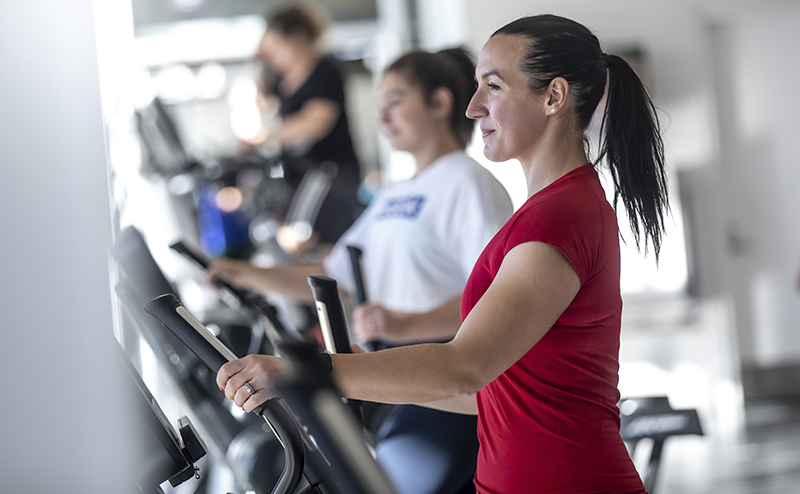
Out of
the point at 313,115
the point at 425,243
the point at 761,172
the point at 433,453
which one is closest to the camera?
the point at 433,453

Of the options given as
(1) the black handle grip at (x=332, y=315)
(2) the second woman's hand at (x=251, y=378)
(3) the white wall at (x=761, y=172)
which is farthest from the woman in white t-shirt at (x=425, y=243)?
(3) the white wall at (x=761, y=172)

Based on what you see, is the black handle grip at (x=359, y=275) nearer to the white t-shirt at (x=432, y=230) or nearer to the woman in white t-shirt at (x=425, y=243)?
the woman in white t-shirt at (x=425, y=243)

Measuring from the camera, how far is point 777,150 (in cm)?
496

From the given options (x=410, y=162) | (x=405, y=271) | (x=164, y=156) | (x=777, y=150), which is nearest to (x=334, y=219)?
(x=164, y=156)

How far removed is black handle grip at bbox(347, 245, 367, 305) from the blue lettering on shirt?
35 centimetres

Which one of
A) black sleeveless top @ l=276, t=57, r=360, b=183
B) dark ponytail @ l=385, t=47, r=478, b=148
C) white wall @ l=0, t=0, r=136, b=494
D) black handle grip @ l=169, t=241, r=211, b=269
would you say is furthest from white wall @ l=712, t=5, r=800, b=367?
white wall @ l=0, t=0, r=136, b=494

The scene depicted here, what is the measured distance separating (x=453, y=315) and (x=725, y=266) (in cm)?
346

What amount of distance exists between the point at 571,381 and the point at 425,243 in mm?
908

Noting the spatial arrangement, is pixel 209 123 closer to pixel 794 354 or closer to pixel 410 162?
pixel 410 162

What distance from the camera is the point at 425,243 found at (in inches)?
77.3

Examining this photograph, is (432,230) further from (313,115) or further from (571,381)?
(313,115)

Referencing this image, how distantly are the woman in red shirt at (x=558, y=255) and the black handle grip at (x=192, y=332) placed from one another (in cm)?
29

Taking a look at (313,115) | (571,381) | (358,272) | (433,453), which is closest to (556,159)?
(571,381)

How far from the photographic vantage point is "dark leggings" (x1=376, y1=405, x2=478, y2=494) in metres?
1.61
